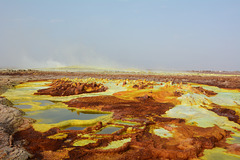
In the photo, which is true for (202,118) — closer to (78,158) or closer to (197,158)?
(197,158)

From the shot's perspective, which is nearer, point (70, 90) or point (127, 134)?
point (127, 134)

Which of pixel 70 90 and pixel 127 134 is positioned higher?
pixel 70 90

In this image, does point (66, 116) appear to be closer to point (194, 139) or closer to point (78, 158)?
point (78, 158)

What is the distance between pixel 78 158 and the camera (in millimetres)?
4562

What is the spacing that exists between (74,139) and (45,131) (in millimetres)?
1443

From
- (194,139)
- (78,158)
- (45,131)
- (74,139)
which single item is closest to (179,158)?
(194,139)

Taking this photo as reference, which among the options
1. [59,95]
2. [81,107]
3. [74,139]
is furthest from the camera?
[59,95]

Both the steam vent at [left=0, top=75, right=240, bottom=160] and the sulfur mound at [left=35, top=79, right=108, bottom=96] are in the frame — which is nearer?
the steam vent at [left=0, top=75, right=240, bottom=160]

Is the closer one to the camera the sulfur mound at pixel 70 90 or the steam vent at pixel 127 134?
the steam vent at pixel 127 134

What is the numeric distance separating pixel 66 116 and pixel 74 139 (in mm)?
3299

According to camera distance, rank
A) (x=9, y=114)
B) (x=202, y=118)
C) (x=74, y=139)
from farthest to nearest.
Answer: (x=202, y=118) → (x=9, y=114) → (x=74, y=139)

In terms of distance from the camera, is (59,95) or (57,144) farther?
(59,95)

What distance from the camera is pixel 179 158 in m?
4.64

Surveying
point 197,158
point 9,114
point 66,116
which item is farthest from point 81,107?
point 197,158
